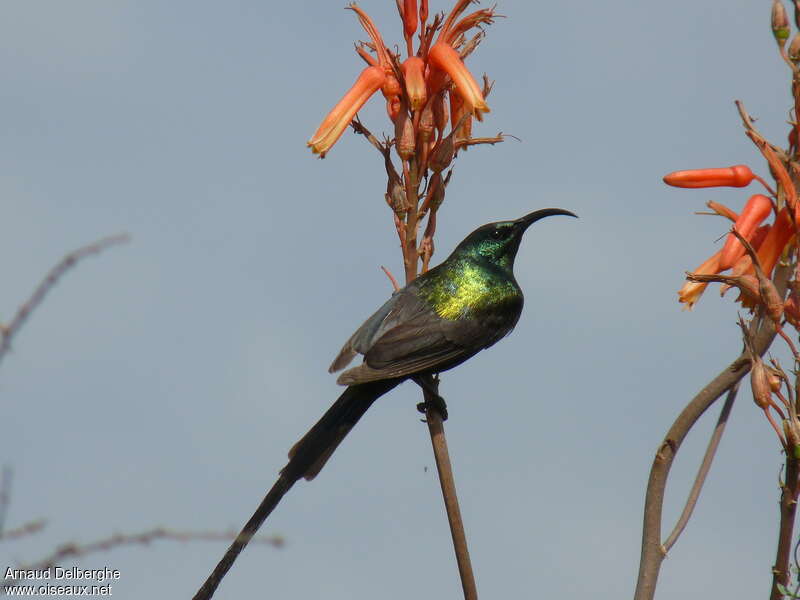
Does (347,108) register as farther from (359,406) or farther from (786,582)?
(786,582)

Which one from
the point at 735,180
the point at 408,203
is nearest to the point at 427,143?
the point at 408,203

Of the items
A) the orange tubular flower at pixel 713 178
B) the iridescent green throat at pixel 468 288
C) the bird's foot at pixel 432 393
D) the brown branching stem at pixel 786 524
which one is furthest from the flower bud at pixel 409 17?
the brown branching stem at pixel 786 524

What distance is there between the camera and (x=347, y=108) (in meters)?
4.68

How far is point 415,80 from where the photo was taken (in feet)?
14.6

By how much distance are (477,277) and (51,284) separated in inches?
185

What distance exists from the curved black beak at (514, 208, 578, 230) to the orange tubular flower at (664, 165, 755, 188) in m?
1.85

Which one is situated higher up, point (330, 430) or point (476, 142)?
point (476, 142)

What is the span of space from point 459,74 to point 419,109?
24 cm

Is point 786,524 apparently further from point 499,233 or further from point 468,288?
point 499,233

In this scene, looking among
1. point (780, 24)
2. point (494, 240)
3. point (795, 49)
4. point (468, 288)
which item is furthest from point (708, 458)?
point (494, 240)

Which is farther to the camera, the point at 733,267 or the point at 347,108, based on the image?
the point at 347,108

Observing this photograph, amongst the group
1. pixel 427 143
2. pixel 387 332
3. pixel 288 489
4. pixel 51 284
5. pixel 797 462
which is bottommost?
pixel 288 489

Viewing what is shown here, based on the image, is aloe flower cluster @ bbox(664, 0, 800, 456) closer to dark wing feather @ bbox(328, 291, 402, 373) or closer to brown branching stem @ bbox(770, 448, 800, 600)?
brown branching stem @ bbox(770, 448, 800, 600)

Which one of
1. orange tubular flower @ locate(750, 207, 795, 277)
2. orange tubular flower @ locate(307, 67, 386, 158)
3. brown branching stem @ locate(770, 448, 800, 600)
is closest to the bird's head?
orange tubular flower @ locate(307, 67, 386, 158)
